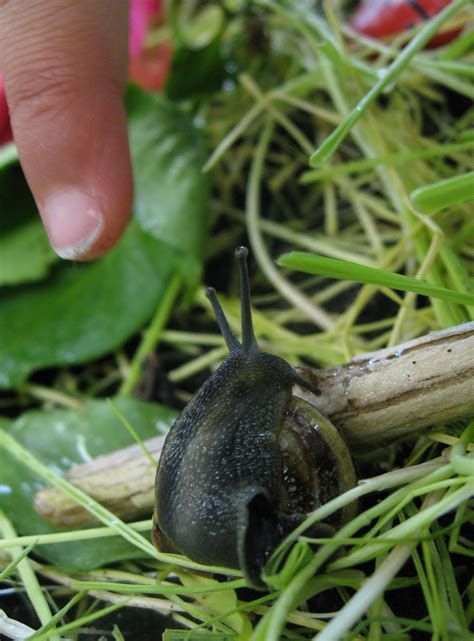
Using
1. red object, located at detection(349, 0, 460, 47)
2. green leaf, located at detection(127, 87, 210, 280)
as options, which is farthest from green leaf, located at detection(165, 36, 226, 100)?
red object, located at detection(349, 0, 460, 47)

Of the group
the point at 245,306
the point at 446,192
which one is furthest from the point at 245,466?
the point at 446,192

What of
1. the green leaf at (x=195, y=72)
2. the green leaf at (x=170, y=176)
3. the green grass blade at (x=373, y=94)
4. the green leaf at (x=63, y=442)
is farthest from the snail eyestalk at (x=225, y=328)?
the green leaf at (x=195, y=72)

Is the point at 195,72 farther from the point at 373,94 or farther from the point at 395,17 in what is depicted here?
the point at 373,94

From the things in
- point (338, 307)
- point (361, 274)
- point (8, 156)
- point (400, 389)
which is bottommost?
point (338, 307)

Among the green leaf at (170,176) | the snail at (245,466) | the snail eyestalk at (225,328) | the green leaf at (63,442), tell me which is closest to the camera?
the snail at (245,466)

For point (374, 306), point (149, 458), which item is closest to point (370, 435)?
point (149, 458)

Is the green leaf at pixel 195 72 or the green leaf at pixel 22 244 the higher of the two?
the green leaf at pixel 195 72

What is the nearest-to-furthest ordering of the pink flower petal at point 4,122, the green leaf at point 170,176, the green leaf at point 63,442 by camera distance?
1. the green leaf at point 63,442
2. the pink flower petal at point 4,122
3. the green leaf at point 170,176

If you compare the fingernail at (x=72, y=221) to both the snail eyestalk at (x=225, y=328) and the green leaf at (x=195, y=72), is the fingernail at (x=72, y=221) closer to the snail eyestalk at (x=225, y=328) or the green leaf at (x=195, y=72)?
the snail eyestalk at (x=225, y=328)
